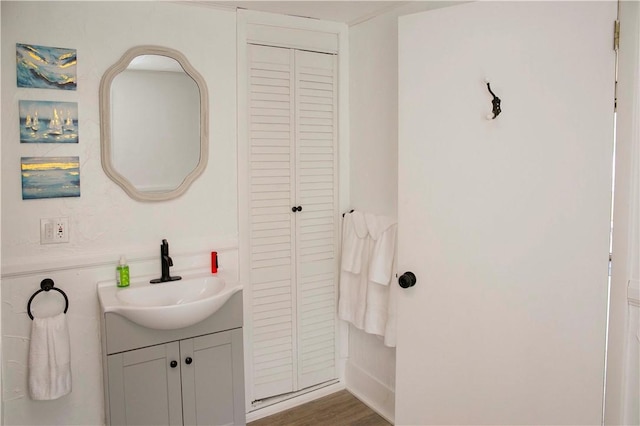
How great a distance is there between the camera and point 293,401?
2898 mm

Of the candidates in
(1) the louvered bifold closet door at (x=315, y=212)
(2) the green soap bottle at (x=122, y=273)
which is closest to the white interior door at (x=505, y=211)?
(1) the louvered bifold closet door at (x=315, y=212)

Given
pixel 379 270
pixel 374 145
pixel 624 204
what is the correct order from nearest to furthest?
1. pixel 624 204
2. pixel 379 270
3. pixel 374 145

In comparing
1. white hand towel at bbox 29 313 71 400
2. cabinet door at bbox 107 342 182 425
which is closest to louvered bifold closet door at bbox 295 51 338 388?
cabinet door at bbox 107 342 182 425

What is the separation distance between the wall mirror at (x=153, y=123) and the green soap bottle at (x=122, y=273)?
1.06 ft

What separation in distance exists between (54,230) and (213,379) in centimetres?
100

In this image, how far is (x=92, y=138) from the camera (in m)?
2.24

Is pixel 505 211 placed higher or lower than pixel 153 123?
lower

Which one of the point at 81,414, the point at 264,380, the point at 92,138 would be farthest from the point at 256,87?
the point at 81,414

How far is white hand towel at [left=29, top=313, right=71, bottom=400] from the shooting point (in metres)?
2.07

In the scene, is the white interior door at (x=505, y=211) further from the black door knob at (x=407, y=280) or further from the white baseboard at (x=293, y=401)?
the white baseboard at (x=293, y=401)

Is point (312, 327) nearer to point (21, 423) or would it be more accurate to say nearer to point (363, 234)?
point (363, 234)

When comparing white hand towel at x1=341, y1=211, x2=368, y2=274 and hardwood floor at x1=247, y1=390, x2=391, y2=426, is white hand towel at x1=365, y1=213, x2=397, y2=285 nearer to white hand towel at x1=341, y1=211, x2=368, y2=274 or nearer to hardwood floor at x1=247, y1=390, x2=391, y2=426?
white hand towel at x1=341, y1=211, x2=368, y2=274

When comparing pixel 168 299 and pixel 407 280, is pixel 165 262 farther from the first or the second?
pixel 407 280

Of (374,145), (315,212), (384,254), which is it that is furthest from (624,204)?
(315,212)
